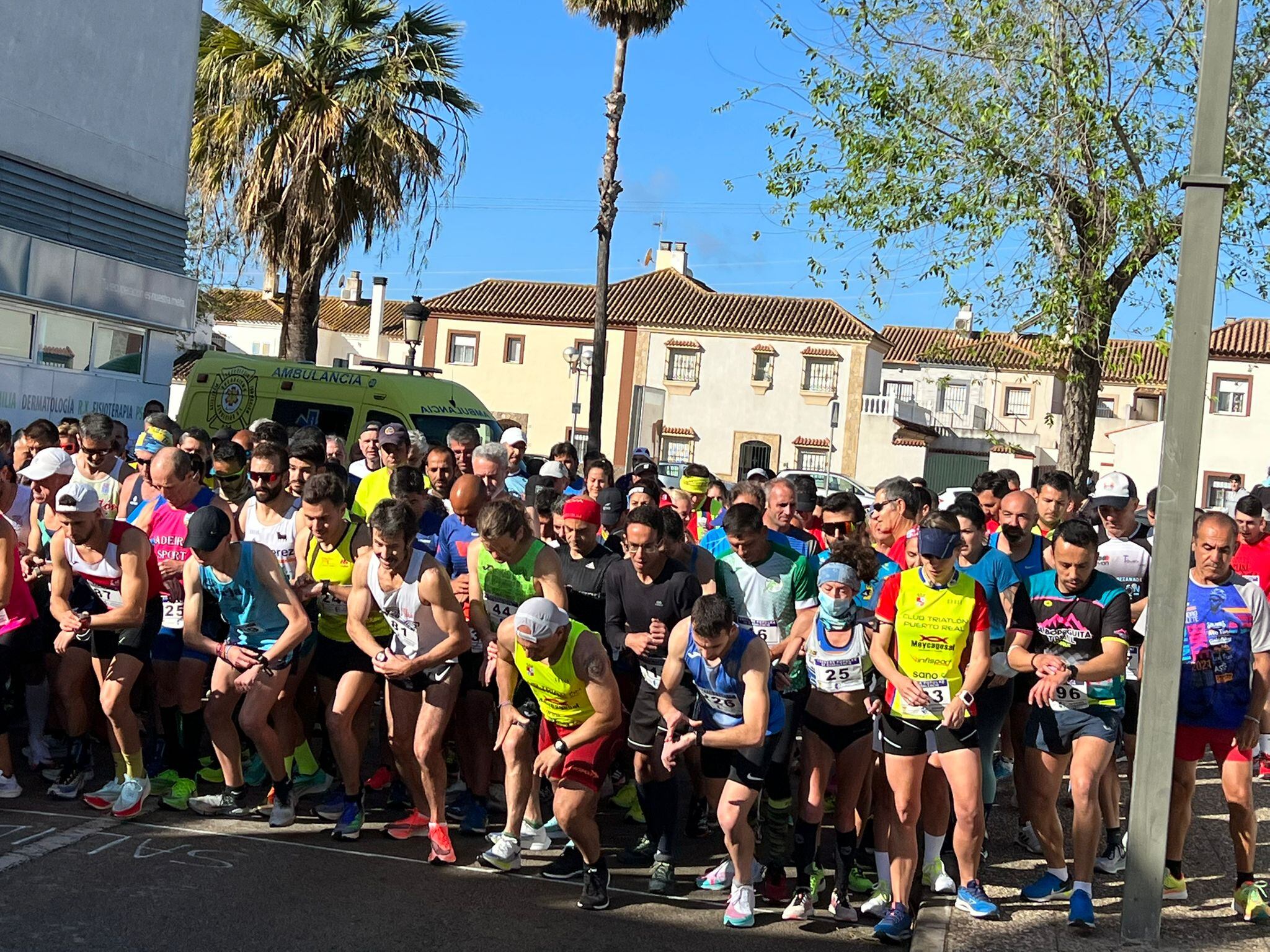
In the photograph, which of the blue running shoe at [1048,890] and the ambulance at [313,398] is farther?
the ambulance at [313,398]

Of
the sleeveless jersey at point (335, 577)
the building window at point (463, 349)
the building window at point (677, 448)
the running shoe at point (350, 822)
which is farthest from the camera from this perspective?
the building window at point (463, 349)

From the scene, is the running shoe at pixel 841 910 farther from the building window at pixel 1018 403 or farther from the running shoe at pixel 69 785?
the building window at pixel 1018 403

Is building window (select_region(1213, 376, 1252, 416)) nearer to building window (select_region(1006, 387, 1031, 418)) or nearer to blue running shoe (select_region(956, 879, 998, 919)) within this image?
building window (select_region(1006, 387, 1031, 418))

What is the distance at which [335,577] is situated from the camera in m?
7.49

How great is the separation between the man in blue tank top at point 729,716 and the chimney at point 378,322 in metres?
53.9

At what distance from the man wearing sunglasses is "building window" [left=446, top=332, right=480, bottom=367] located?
4584 centimetres

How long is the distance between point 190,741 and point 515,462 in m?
4.34

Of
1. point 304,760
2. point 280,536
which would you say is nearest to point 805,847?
point 304,760

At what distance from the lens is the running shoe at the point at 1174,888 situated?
22.8 feet

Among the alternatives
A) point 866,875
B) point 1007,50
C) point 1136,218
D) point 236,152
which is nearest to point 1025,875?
point 866,875

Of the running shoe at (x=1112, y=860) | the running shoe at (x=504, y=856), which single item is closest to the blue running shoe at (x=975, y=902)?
the running shoe at (x=1112, y=860)

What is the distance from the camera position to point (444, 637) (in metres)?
6.97

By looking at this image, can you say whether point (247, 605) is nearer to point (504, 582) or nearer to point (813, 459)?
point (504, 582)

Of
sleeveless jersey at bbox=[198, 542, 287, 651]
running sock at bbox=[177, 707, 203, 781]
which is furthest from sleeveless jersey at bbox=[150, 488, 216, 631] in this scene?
running sock at bbox=[177, 707, 203, 781]
